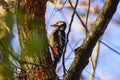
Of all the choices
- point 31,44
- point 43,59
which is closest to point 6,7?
point 43,59

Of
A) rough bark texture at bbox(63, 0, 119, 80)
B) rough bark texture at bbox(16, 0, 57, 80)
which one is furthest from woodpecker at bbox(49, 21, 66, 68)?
rough bark texture at bbox(63, 0, 119, 80)

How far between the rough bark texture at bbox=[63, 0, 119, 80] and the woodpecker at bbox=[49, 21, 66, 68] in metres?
0.88

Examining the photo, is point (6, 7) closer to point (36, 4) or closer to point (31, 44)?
point (36, 4)

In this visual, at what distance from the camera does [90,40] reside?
2168 mm

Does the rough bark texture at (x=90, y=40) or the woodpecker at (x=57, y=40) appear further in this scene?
the woodpecker at (x=57, y=40)

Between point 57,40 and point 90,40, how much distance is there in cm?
135

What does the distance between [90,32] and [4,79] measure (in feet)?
1.90

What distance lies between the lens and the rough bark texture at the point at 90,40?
6.79 ft

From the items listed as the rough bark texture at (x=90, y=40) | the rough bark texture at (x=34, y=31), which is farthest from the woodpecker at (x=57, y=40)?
the rough bark texture at (x=90, y=40)

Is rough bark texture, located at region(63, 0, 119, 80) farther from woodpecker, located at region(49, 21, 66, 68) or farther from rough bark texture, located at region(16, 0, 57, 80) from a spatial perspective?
woodpecker, located at region(49, 21, 66, 68)

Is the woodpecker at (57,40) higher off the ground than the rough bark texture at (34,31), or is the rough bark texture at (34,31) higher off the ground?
the rough bark texture at (34,31)

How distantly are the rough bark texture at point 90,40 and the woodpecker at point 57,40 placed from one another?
879 mm

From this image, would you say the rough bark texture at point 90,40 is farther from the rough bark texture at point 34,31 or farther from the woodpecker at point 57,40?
the woodpecker at point 57,40

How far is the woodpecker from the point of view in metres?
3.34
